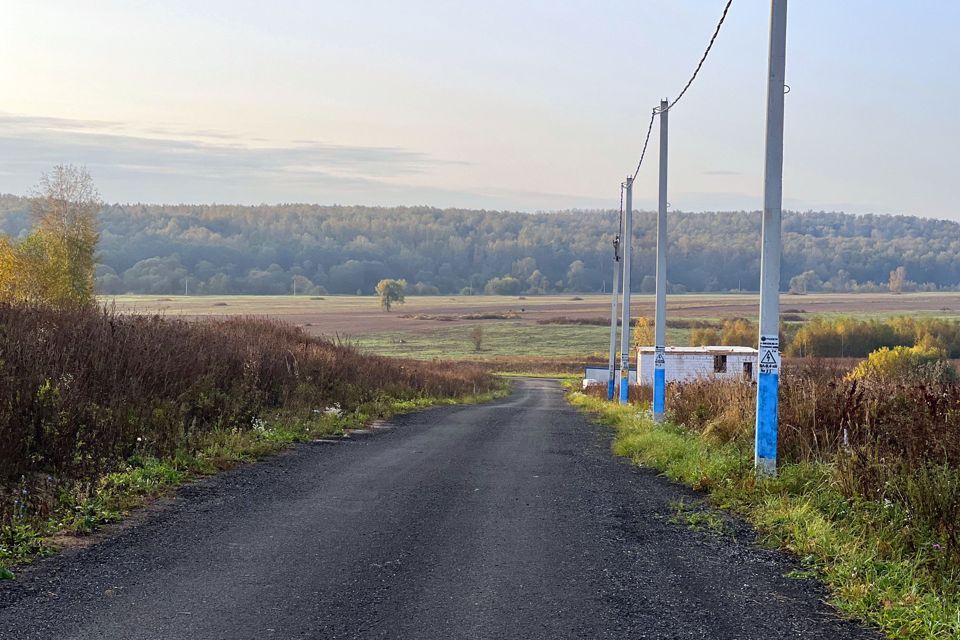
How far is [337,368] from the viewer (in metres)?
27.2

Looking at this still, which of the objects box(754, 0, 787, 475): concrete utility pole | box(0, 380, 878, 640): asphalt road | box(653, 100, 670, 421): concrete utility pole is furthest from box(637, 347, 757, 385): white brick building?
box(0, 380, 878, 640): asphalt road

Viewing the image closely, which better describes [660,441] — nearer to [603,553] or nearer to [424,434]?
[424,434]

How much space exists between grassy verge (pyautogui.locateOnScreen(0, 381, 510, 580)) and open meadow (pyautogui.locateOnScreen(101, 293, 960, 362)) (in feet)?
275

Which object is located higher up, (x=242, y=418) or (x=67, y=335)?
(x=67, y=335)

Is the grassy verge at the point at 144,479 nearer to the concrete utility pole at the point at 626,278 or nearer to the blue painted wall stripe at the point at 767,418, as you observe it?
the blue painted wall stripe at the point at 767,418

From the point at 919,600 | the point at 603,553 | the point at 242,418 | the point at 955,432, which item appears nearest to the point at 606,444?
the point at 242,418

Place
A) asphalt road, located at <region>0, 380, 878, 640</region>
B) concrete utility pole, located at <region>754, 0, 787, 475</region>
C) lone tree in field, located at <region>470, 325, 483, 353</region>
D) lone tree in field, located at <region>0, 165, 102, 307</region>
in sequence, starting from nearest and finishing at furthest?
asphalt road, located at <region>0, 380, 878, 640</region>, concrete utility pole, located at <region>754, 0, 787, 475</region>, lone tree in field, located at <region>0, 165, 102, 307</region>, lone tree in field, located at <region>470, 325, 483, 353</region>

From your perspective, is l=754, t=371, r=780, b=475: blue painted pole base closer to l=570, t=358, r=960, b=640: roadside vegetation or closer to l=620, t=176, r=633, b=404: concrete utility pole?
l=570, t=358, r=960, b=640: roadside vegetation

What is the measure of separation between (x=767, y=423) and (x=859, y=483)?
225cm

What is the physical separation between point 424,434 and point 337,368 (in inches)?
308

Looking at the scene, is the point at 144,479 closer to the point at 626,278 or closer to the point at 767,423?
the point at 767,423

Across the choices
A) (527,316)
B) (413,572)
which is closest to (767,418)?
(413,572)

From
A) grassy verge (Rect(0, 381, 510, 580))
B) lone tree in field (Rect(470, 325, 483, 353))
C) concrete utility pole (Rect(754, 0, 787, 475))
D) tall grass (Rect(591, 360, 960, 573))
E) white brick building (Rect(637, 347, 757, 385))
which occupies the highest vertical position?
concrete utility pole (Rect(754, 0, 787, 475))

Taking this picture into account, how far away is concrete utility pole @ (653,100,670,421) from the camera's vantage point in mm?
21984
